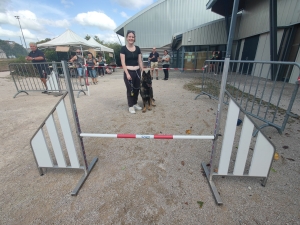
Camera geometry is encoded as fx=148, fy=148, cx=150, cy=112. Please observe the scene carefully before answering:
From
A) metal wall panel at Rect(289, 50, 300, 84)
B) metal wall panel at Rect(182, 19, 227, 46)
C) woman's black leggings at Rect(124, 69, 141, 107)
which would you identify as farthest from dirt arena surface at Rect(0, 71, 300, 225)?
metal wall panel at Rect(182, 19, 227, 46)

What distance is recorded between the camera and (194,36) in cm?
1349

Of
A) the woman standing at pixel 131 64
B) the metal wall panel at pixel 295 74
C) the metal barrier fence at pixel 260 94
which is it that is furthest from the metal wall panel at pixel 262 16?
the woman standing at pixel 131 64

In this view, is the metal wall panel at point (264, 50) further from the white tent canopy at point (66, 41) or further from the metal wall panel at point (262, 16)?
the white tent canopy at point (66, 41)

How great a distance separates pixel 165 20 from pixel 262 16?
624 inches

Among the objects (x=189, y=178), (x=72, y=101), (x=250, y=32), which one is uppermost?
(x=250, y=32)

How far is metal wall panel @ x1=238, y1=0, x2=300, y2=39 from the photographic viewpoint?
7298 millimetres

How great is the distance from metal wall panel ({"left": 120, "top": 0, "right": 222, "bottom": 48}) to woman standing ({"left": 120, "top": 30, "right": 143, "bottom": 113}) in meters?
20.7

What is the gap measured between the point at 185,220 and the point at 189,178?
569 millimetres

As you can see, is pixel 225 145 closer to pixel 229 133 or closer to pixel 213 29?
pixel 229 133

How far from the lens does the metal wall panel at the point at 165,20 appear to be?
21.9 m

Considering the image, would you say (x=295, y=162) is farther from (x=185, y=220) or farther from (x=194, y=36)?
(x=194, y=36)

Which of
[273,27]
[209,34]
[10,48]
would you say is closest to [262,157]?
[273,27]

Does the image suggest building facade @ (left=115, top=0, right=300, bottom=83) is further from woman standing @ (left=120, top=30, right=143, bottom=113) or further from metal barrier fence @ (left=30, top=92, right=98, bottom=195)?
metal barrier fence @ (left=30, top=92, right=98, bottom=195)

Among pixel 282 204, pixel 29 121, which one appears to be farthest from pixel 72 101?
pixel 29 121
